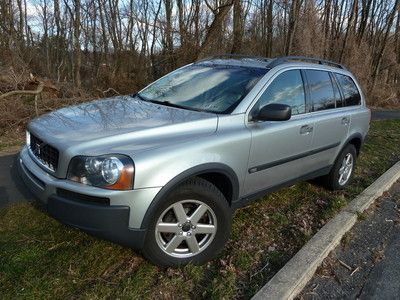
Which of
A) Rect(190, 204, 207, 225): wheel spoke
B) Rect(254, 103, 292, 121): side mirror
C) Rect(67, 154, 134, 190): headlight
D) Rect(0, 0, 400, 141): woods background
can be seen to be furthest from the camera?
Rect(0, 0, 400, 141): woods background

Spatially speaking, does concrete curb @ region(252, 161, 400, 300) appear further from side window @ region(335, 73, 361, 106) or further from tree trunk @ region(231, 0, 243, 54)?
tree trunk @ region(231, 0, 243, 54)

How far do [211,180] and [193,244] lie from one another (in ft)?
1.80

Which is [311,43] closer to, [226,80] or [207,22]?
[207,22]

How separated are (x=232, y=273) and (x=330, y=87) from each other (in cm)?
271

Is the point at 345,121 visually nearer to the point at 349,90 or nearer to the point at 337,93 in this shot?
the point at 337,93

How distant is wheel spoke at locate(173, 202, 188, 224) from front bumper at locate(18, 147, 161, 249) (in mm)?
313

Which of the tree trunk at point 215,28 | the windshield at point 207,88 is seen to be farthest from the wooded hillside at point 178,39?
the windshield at point 207,88

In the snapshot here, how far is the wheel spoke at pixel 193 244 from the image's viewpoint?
3262 millimetres

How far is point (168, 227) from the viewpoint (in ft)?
10.2

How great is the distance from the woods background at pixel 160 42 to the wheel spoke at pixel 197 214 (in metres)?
6.12

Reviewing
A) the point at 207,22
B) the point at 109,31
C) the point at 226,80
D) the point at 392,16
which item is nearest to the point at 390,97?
the point at 392,16

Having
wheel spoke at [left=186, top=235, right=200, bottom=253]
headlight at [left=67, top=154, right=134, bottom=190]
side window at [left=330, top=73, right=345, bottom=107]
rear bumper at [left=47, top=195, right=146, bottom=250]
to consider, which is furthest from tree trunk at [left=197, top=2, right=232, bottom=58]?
rear bumper at [left=47, top=195, right=146, bottom=250]

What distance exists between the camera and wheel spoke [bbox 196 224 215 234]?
3.30m

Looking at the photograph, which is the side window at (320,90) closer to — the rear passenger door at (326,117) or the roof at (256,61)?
the rear passenger door at (326,117)
